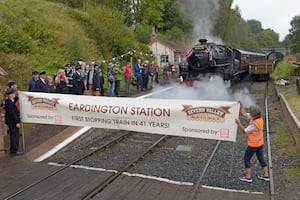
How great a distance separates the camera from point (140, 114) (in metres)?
8.43

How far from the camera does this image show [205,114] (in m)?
7.72

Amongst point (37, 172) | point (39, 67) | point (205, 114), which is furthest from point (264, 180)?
point (39, 67)

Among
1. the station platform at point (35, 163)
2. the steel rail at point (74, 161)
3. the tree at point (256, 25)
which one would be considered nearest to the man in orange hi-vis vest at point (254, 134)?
the station platform at point (35, 163)

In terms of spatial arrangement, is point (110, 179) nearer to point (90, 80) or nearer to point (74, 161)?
point (74, 161)

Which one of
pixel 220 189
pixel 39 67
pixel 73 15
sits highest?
pixel 73 15

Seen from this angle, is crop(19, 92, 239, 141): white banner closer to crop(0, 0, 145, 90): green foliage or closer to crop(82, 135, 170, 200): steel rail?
crop(82, 135, 170, 200): steel rail

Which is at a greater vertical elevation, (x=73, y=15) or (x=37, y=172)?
(x=73, y=15)

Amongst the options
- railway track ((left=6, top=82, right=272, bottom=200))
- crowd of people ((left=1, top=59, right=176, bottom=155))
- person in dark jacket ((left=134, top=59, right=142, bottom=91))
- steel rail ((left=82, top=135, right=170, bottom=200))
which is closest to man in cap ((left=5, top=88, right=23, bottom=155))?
crowd of people ((left=1, top=59, right=176, bottom=155))

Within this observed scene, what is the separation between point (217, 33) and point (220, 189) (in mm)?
47565

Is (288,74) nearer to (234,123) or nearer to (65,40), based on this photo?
(65,40)

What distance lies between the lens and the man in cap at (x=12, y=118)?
30.1 ft

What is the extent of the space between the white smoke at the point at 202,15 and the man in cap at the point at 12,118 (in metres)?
29.6

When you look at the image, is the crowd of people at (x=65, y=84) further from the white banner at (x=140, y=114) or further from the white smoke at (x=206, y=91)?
the white smoke at (x=206, y=91)

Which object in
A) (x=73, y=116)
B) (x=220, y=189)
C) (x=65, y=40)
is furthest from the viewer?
(x=65, y=40)
